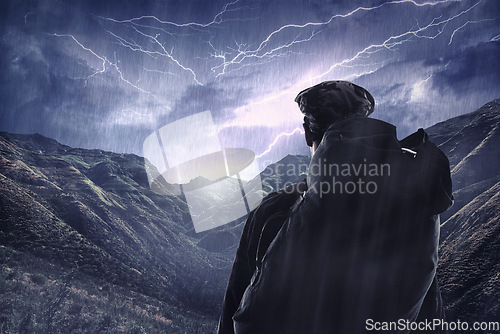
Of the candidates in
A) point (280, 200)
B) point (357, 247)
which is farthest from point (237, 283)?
point (357, 247)

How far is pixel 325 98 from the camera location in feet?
4.00

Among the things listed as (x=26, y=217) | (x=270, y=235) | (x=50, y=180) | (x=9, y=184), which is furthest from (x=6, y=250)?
(x=270, y=235)

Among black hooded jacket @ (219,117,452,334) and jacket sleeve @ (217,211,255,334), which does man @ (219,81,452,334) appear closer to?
black hooded jacket @ (219,117,452,334)

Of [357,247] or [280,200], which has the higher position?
[280,200]

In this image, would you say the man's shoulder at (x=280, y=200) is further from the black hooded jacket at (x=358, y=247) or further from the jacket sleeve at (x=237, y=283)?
the black hooded jacket at (x=358, y=247)

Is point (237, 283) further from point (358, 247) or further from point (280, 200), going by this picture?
point (358, 247)

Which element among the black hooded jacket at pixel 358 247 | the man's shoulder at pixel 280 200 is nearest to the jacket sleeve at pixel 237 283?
the man's shoulder at pixel 280 200

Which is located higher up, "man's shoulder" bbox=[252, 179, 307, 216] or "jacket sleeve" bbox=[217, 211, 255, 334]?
"man's shoulder" bbox=[252, 179, 307, 216]

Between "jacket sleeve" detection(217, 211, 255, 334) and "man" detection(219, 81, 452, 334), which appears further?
"jacket sleeve" detection(217, 211, 255, 334)

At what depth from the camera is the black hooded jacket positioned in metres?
0.93

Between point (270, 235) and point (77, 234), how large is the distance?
3740 cm

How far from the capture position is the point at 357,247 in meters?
0.92

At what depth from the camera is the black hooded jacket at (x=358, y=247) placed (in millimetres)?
929

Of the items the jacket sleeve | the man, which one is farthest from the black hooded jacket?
the jacket sleeve
